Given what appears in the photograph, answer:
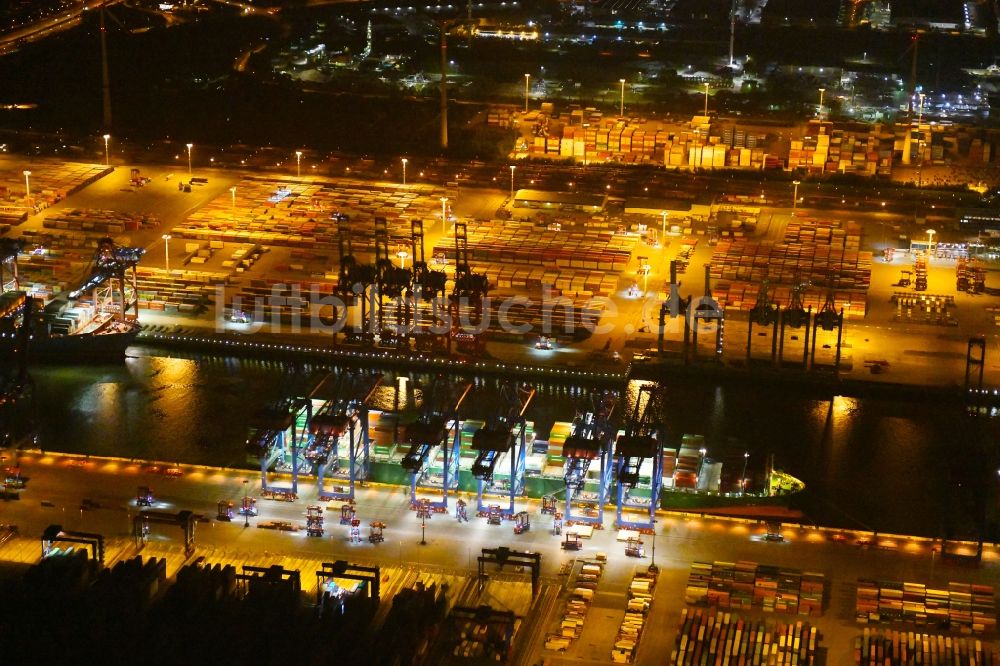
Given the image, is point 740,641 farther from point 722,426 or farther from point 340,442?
point 722,426

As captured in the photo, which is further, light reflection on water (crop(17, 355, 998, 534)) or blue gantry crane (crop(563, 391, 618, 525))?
light reflection on water (crop(17, 355, 998, 534))

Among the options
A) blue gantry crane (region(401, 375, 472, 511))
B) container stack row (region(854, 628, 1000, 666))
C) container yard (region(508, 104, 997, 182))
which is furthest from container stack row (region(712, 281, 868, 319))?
container stack row (region(854, 628, 1000, 666))

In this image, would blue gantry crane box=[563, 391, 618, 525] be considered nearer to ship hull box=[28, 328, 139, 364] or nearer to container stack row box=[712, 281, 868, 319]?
container stack row box=[712, 281, 868, 319]

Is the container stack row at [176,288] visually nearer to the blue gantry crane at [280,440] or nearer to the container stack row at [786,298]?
the blue gantry crane at [280,440]

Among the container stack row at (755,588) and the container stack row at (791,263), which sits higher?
the container stack row at (791,263)

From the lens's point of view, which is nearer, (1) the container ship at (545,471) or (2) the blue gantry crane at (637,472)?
(2) the blue gantry crane at (637,472)

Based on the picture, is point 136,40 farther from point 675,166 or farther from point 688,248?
point 688,248

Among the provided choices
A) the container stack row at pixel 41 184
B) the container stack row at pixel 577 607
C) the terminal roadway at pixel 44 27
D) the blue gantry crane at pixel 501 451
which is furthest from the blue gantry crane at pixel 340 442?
the terminal roadway at pixel 44 27

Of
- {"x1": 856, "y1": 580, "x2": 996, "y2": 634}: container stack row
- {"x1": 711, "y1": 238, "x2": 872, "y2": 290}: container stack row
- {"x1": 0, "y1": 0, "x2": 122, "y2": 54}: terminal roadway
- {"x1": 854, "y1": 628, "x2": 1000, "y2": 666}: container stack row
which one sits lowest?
{"x1": 854, "y1": 628, "x2": 1000, "y2": 666}: container stack row
